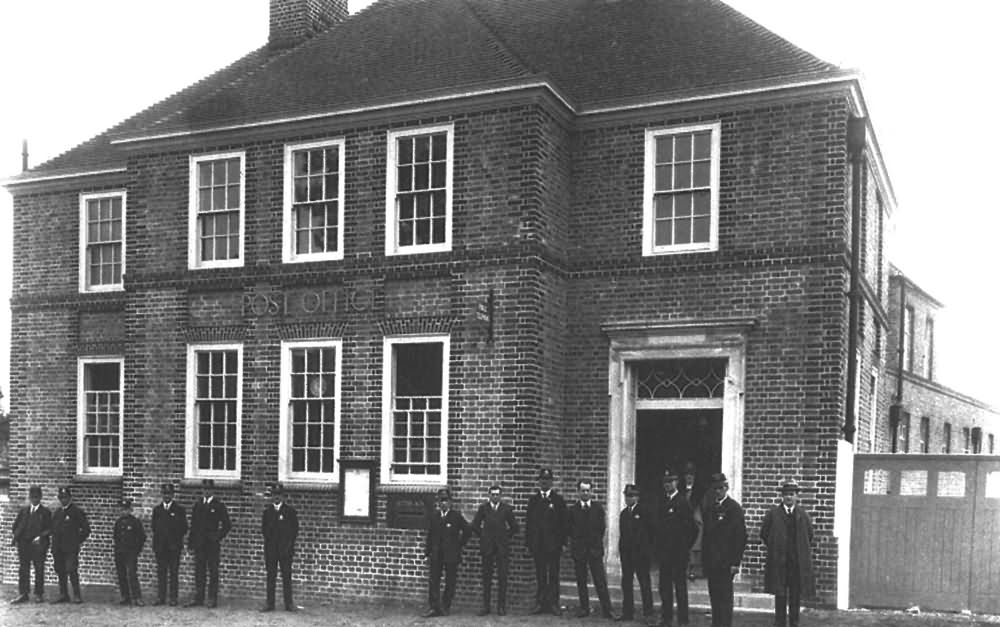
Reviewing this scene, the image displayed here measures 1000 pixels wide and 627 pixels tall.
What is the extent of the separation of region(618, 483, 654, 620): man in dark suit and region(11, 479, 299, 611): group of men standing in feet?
14.8

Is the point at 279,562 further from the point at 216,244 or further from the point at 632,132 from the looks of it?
the point at 632,132

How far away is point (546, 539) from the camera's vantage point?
561 inches

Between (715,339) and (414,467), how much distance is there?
4638 mm

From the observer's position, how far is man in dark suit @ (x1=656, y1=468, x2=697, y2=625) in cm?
1308

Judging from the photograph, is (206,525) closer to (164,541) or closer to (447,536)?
(164,541)

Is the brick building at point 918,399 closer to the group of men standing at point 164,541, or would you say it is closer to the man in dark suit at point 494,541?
the man in dark suit at point 494,541

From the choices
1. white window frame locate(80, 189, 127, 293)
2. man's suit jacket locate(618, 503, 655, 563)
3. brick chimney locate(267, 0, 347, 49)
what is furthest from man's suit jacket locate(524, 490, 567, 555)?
brick chimney locate(267, 0, 347, 49)

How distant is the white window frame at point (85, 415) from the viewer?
65.1 ft

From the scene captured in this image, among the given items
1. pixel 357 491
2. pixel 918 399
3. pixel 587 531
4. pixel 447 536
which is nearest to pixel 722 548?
pixel 587 531

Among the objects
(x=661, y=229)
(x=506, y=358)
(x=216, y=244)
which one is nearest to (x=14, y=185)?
(x=216, y=244)

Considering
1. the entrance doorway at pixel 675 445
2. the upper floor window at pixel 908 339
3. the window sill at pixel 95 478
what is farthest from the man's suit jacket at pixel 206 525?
the upper floor window at pixel 908 339

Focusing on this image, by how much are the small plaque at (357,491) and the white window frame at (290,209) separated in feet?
10.2

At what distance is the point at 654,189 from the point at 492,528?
5370 millimetres

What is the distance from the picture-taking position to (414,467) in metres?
16.3
